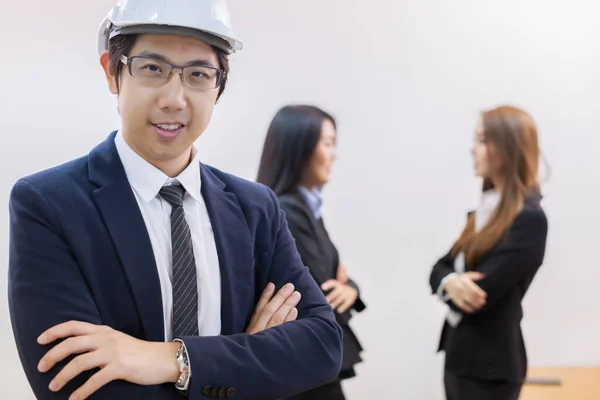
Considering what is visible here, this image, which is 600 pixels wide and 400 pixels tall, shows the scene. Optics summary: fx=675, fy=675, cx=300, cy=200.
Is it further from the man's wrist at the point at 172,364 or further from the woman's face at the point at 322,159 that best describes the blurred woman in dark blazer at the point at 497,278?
the man's wrist at the point at 172,364

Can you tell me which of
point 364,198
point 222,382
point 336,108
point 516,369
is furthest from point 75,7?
point 516,369

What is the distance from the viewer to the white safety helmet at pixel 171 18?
4.56 feet

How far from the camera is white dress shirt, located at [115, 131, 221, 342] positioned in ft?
4.76

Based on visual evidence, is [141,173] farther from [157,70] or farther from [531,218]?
[531,218]

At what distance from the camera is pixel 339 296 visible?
10.5ft

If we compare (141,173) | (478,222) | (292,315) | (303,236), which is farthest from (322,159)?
(141,173)

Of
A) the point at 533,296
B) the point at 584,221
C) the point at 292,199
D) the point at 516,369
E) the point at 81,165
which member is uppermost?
the point at 81,165

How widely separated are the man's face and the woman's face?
5.45 feet

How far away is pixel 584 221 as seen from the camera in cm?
364

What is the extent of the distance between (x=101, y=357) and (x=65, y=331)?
0.09 metres

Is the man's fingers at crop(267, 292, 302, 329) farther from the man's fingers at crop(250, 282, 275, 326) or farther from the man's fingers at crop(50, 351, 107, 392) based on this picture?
the man's fingers at crop(50, 351, 107, 392)

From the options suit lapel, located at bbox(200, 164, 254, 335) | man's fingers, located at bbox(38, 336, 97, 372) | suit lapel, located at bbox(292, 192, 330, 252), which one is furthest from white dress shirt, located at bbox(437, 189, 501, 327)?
man's fingers, located at bbox(38, 336, 97, 372)

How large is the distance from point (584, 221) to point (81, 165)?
296 cm

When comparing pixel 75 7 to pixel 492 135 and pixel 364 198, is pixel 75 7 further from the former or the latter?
pixel 492 135
